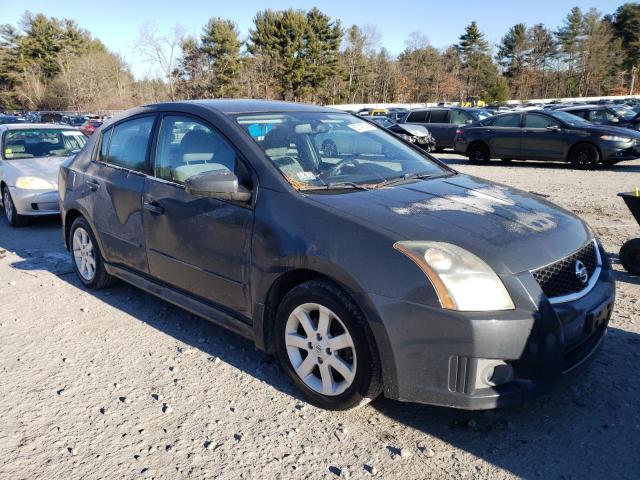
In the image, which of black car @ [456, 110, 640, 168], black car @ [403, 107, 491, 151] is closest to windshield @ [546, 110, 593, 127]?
black car @ [456, 110, 640, 168]

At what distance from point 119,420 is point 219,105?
2.22m

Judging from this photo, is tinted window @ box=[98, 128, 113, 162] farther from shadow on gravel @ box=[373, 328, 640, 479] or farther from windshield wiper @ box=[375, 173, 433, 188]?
shadow on gravel @ box=[373, 328, 640, 479]

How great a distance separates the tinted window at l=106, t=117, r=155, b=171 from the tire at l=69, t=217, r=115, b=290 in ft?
2.49

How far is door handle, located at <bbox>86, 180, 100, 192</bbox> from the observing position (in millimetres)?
4605

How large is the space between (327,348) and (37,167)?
23.0ft

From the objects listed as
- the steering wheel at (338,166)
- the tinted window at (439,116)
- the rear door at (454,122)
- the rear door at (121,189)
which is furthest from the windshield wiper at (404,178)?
the tinted window at (439,116)

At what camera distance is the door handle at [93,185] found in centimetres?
461

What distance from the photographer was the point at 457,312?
7.91ft

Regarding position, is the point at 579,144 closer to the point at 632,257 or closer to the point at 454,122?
the point at 454,122

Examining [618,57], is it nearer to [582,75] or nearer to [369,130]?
[582,75]

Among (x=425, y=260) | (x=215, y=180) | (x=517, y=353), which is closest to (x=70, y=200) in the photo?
(x=215, y=180)

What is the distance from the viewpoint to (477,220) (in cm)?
284

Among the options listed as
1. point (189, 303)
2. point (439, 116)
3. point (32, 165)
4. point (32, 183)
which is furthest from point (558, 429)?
point (439, 116)

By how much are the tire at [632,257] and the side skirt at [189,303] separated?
3.83 meters
